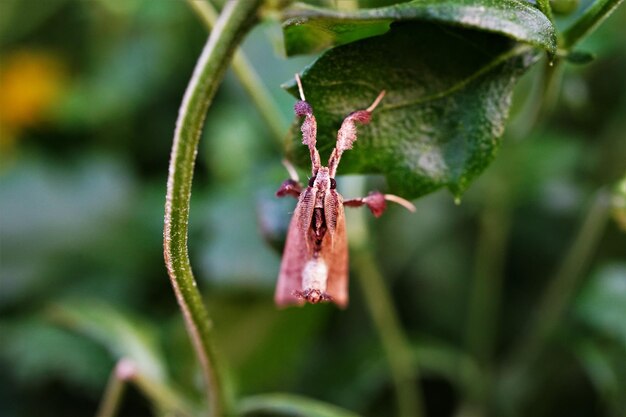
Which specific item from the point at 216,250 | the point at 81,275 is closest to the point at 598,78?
the point at 216,250

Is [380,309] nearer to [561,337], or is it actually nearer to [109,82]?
[561,337]

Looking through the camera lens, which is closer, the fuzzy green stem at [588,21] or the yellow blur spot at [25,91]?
the fuzzy green stem at [588,21]

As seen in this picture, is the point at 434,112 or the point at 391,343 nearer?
the point at 434,112

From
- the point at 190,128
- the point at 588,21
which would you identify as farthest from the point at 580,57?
the point at 190,128

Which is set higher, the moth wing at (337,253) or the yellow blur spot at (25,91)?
the moth wing at (337,253)

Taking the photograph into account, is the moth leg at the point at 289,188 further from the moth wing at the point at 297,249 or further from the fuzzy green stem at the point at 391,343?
the fuzzy green stem at the point at 391,343

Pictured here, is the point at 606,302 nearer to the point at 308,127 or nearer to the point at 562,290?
the point at 562,290

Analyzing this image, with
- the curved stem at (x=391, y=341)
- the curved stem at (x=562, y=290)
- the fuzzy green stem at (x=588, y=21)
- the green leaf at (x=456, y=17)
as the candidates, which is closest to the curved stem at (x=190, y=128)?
the green leaf at (x=456, y=17)
